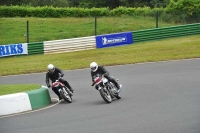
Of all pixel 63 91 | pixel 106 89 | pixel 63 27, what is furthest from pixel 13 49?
pixel 106 89

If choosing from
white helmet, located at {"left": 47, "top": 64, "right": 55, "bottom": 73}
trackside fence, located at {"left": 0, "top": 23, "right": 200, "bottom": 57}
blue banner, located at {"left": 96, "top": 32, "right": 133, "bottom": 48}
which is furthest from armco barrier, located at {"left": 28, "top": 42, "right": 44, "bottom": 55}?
white helmet, located at {"left": 47, "top": 64, "right": 55, "bottom": 73}

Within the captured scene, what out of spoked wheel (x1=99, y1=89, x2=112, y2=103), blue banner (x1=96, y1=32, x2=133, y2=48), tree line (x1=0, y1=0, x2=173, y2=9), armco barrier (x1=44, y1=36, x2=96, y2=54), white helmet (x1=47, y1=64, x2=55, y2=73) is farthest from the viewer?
tree line (x1=0, y1=0, x2=173, y2=9)

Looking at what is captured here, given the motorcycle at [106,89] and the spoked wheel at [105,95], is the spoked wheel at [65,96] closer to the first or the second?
the motorcycle at [106,89]

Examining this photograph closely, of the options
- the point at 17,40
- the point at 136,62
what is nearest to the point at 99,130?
the point at 136,62

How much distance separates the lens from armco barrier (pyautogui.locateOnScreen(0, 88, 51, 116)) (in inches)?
599

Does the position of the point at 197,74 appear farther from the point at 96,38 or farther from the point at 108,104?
the point at 96,38

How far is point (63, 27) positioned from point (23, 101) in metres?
→ 26.0

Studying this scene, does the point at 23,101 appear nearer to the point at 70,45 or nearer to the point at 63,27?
the point at 70,45

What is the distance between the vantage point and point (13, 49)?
33656 mm

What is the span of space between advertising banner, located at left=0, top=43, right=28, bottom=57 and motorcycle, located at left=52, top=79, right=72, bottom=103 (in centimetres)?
1604

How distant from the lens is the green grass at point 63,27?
3909cm

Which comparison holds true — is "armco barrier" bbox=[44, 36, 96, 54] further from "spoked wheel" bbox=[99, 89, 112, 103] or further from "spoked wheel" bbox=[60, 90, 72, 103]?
"spoked wheel" bbox=[99, 89, 112, 103]

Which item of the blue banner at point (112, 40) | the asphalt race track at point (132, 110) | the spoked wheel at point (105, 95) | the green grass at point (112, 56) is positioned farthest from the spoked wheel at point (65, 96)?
the blue banner at point (112, 40)

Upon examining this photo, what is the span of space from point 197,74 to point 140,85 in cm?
321
